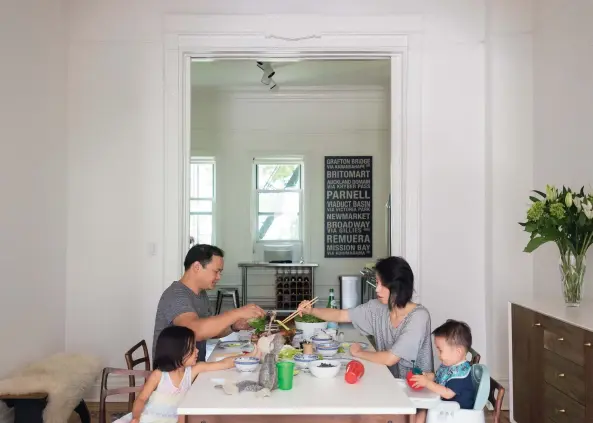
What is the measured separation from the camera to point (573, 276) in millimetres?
3385

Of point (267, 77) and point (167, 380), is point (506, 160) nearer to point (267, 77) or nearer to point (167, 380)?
point (167, 380)

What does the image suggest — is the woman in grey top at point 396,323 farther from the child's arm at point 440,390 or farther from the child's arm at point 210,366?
the child's arm at point 210,366

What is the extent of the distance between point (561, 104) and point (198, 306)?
2661 millimetres

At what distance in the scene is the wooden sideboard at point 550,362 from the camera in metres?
2.84

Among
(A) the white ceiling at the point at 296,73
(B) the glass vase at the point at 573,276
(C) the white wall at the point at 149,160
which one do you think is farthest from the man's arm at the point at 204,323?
(A) the white ceiling at the point at 296,73

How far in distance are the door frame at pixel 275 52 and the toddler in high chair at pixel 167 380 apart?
214 centimetres

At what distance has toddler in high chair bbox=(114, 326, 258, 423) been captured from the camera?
240 cm

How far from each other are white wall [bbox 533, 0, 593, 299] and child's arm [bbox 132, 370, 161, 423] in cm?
257

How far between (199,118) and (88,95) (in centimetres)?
388

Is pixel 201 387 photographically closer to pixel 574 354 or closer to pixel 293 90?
pixel 574 354

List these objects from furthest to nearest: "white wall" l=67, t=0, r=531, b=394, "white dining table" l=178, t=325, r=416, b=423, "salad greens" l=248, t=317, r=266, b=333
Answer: "white wall" l=67, t=0, r=531, b=394, "salad greens" l=248, t=317, r=266, b=333, "white dining table" l=178, t=325, r=416, b=423

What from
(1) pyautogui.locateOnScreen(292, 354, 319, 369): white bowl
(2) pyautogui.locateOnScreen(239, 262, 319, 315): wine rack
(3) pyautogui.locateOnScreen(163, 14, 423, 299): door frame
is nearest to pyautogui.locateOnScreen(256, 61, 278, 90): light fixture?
(3) pyautogui.locateOnScreen(163, 14, 423, 299): door frame

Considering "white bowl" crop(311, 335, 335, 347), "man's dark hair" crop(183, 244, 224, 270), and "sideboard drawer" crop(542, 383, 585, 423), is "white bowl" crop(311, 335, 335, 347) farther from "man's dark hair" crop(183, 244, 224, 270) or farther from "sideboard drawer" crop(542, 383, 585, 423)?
"sideboard drawer" crop(542, 383, 585, 423)

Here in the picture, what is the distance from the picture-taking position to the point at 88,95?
461 centimetres
